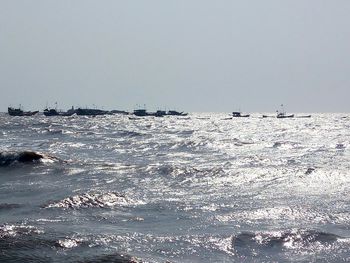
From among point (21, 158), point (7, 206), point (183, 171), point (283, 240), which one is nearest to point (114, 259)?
point (283, 240)

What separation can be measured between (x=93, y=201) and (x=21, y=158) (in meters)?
15.3

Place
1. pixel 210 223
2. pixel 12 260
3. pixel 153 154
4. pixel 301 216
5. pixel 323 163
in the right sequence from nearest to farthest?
pixel 12 260
pixel 210 223
pixel 301 216
pixel 323 163
pixel 153 154

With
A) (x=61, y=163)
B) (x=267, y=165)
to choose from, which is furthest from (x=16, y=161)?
(x=267, y=165)

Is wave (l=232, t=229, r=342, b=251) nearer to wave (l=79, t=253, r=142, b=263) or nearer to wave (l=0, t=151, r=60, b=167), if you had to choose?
wave (l=79, t=253, r=142, b=263)

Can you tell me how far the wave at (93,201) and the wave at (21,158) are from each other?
13314 millimetres

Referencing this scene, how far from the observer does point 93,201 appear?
1959cm

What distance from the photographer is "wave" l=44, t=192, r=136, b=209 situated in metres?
18.7

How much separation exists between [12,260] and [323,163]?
30923 mm

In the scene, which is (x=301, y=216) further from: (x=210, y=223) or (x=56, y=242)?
(x=56, y=242)

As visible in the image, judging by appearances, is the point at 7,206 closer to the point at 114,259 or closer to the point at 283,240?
the point at 114,259

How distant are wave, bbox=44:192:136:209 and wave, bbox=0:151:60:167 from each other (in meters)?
13.3

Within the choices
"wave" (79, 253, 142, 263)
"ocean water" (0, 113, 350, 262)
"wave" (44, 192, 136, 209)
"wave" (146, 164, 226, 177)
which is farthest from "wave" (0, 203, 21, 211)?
"wave" (146, 164, 226, 177)

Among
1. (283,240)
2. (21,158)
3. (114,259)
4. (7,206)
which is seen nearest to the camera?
(114,259)

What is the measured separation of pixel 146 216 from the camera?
56.7 feet
